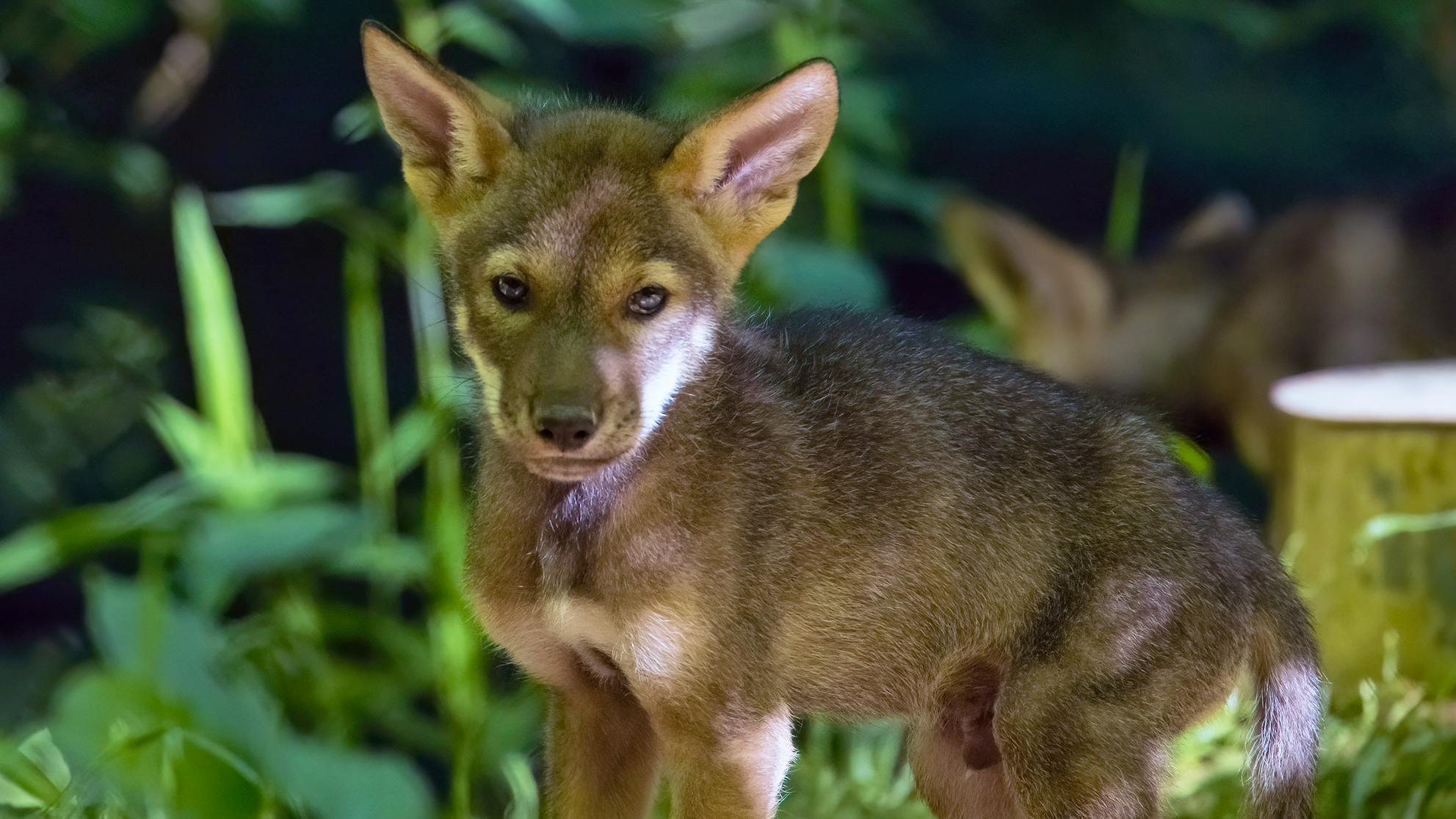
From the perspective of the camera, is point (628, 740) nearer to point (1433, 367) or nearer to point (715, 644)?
point (715, 644)

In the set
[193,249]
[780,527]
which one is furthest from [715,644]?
[193,249]

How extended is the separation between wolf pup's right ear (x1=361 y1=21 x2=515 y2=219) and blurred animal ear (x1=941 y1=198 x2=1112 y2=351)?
197 cm

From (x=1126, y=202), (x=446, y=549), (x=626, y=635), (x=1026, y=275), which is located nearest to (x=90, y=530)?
(x=446, y=549)

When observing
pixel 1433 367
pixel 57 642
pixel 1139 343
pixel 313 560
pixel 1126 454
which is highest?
pixel 1126 454

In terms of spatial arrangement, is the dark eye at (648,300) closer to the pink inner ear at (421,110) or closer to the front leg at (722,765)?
the pink inner ear at (421,110)

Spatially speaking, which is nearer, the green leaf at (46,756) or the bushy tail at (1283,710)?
the bushy tail at (1283,710)

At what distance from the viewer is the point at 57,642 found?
323 centimetres

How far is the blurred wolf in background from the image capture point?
363cm

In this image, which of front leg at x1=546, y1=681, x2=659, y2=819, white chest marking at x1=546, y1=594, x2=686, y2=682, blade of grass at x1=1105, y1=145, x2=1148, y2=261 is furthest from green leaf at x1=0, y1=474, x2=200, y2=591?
blade of grass at x1=1105, y1=145, x2=1148, y2=261

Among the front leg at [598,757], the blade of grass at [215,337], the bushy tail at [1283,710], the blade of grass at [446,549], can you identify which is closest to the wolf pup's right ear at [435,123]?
the front leg at [598,757]

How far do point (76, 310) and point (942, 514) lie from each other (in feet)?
7.55

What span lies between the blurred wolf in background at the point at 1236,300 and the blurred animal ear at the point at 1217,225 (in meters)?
0.03

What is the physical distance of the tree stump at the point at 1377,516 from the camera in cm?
277

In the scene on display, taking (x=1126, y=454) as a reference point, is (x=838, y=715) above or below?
below
